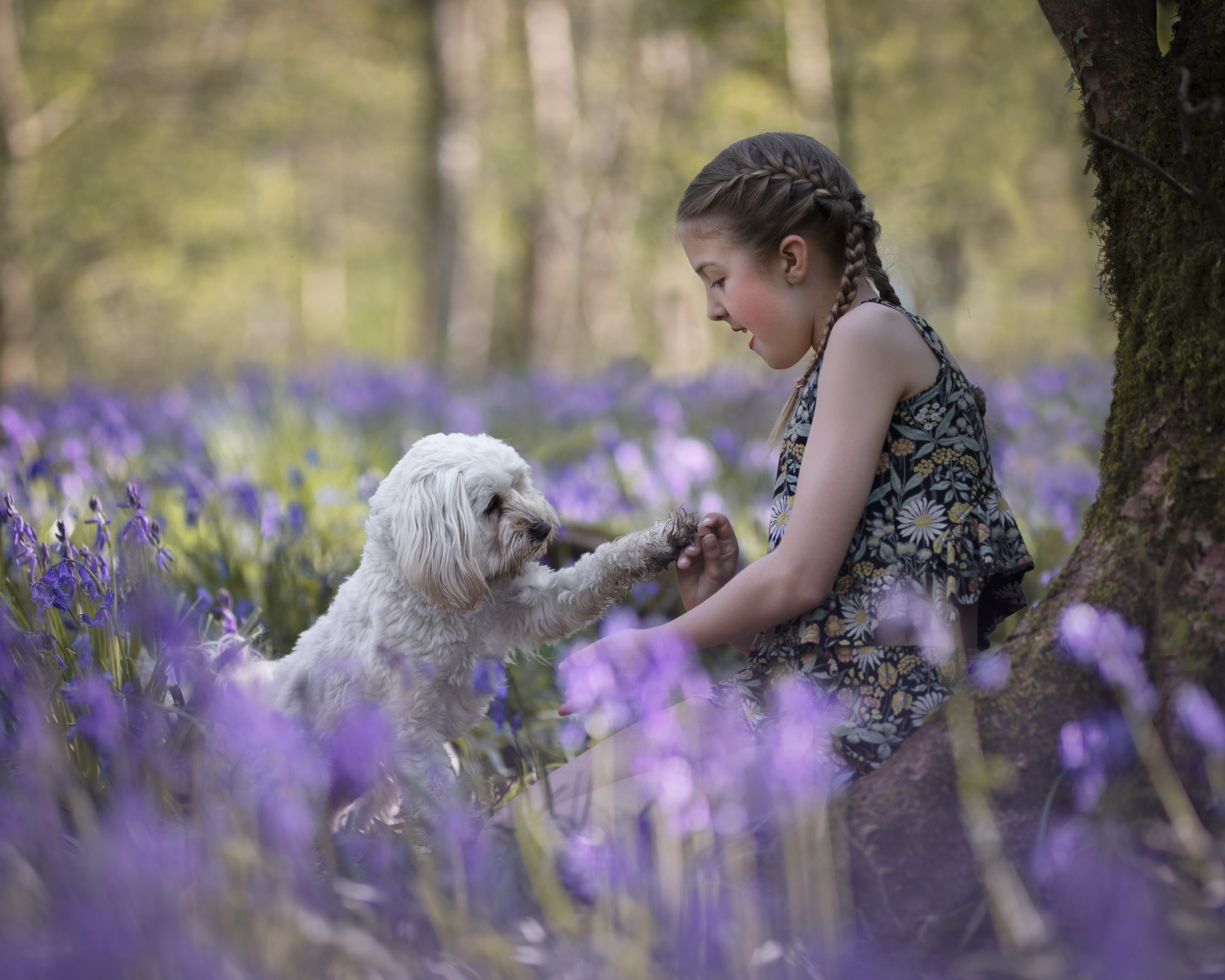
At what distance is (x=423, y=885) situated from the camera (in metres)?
1.37

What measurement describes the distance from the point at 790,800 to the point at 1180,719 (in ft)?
2.26

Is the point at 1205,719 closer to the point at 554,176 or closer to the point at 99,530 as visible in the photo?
the point at 99,530

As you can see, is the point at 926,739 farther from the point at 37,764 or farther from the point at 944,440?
the point at 37,764

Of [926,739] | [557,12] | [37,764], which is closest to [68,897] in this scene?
[37,764]

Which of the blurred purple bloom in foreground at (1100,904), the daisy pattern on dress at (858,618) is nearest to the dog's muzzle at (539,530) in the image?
the daisy pattern on dress at (858,618)

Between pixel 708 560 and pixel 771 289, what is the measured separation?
67 centimetres

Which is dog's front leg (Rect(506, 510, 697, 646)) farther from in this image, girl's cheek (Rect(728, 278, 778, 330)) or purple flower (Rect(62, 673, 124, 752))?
purple flower (Rect(62, 673, 124, 752))

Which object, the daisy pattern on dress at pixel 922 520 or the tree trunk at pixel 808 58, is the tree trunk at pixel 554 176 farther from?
the daisy pattern on dress at pixel 922 520

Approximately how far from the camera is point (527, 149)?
574 inches

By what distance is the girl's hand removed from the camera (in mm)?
2494

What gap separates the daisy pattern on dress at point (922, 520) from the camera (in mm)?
2143

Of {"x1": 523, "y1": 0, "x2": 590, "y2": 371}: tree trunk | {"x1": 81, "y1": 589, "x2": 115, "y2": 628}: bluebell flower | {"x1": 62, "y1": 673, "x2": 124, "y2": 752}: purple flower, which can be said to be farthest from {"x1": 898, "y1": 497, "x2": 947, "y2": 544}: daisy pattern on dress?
{"x1": 523, "y1": 0, "x2": 590, "y2": 371}: tree trunk

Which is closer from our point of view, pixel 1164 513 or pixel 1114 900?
pixel 1114 900

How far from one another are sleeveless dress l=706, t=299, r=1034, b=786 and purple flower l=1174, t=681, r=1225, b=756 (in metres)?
0.54
